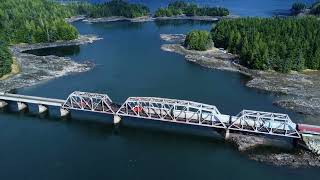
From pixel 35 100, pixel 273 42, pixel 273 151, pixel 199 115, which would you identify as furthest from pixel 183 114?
pixel 273 42

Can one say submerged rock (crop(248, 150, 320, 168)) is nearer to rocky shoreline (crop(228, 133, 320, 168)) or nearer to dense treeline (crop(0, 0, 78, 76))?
rocky shoreline (crop(228, 133, 320, 168))

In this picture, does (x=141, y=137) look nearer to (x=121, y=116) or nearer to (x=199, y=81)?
(x=121, y=116)

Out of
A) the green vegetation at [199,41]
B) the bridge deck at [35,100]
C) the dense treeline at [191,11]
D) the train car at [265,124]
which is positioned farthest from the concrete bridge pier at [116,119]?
the dense treeline at [191,11]

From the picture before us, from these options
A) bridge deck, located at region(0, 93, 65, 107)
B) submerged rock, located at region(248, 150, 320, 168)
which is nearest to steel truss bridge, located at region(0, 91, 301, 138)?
bridge deck, located at region(0, 93, 65, 107)

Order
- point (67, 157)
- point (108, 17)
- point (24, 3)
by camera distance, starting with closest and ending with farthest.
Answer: point (67, 157) < point (24, 3) < point (108, 17)

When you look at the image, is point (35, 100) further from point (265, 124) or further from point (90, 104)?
point (265, 124)

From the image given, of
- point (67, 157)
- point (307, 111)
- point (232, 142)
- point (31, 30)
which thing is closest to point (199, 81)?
point (307, 111)

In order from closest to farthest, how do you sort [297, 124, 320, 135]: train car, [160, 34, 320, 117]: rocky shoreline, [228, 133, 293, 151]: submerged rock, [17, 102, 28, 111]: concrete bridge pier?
[297, 124, 320, 135]: train car
[228, 133, 293, 151]: submerged rock
[17, 102, 28, 111]: concrete bridge pier
[160, 34, 320, 117]: rocky shoreline
